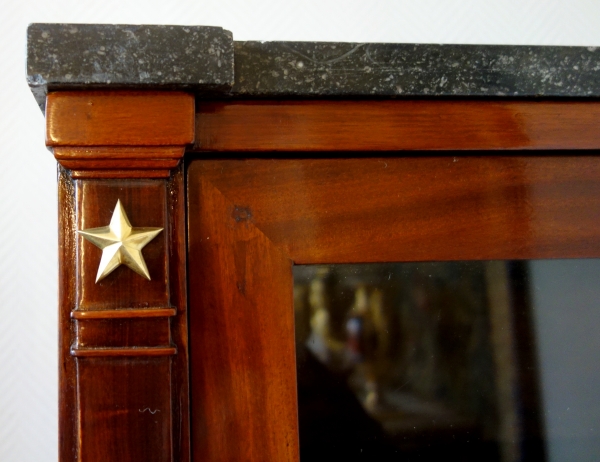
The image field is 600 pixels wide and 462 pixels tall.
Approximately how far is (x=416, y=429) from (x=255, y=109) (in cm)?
28

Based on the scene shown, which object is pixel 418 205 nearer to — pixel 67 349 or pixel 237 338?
pixel 237 338

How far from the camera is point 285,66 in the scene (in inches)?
17.2

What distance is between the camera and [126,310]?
0.40 metres

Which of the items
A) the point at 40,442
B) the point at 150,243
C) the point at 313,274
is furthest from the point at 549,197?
the point at 40,442

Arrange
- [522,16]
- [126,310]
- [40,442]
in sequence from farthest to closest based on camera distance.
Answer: [522,16] < [40,442] < [126,310]

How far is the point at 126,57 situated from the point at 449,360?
327 mm

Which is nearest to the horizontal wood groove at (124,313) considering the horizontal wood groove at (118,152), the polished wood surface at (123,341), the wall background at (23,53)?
the polished wood surface at (123,341)

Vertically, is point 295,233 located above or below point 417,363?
above

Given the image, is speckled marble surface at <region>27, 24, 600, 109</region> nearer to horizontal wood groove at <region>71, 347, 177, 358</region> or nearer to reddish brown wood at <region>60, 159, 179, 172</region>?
reddish brown wood at <region>60, 159, 179, 172</region>

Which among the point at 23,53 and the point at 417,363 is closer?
the point at 417,363

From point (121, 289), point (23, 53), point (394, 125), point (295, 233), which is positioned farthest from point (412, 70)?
point (23, 53)

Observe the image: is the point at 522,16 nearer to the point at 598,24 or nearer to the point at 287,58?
the point at 598,24

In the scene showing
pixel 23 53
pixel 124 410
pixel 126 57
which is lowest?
pixel 124 410

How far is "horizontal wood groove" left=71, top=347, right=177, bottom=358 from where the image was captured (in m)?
0.39
